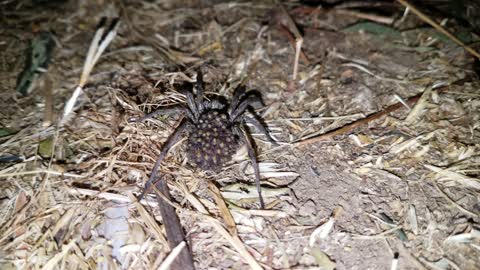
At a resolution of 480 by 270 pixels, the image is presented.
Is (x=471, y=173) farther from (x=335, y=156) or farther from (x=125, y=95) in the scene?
(x=125, y=95)

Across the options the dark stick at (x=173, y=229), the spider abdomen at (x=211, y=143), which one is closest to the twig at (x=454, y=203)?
the spider abdomen at (x=211, y=143)

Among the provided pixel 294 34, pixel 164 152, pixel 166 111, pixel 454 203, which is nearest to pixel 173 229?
pixel 164 152

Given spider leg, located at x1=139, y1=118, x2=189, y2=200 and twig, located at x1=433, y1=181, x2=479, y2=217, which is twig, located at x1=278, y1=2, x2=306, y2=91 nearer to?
spider leg, located at x1=139, y1=118, x2=189, y2=200

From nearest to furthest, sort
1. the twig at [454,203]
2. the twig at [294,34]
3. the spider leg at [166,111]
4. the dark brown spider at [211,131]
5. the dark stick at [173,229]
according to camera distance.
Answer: the dark stick at [173,229] → the twig at [454,203] → the dark brown spider at [211,131] → the spider leg at [166,111] → the twig at [294,34]

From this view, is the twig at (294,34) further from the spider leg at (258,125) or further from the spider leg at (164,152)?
the spider leg at (164,152)

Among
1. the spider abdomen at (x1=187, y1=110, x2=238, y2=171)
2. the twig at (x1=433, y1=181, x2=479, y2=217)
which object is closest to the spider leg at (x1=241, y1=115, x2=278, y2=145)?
the spider abdomen at (x1=187, y1=110, x2=238, y2=171)

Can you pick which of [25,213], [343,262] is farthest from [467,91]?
[25,213]

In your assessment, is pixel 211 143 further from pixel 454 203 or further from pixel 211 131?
pixel 454 203
